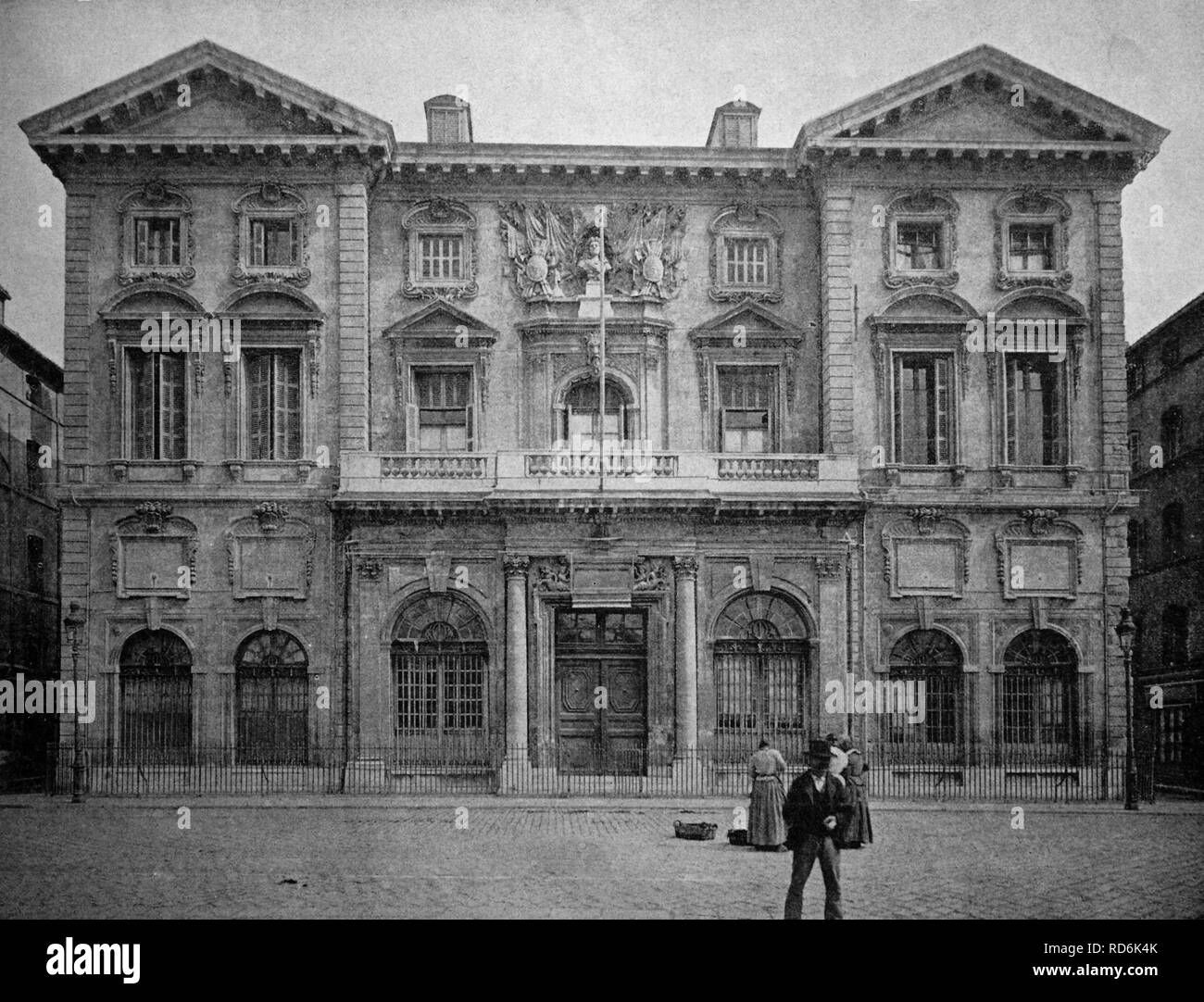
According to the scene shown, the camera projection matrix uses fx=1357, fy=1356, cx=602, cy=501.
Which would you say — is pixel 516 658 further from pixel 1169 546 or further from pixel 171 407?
pixel 1169 546

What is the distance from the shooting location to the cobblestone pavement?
16.0 m

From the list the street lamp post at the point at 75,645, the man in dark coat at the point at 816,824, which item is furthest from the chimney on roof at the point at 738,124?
the man in dark coat at the point at 816,824

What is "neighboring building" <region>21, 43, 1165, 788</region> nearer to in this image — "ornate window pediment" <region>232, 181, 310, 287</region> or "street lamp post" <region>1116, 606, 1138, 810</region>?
"ornate window pediment" <region>232, 181, 310, 287</region>

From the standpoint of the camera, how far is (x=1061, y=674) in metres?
30.8

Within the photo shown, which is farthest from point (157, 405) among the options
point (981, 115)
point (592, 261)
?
point (981, 115)

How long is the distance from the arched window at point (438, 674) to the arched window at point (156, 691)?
4.53m

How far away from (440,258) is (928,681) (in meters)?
15.0

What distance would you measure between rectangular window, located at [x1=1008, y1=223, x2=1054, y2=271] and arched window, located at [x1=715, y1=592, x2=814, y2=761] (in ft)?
31.6

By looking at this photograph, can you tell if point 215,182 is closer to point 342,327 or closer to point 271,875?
point 342,327

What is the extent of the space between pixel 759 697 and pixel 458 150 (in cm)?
1437

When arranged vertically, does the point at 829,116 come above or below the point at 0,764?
above

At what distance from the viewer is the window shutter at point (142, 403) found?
29891 millimetres

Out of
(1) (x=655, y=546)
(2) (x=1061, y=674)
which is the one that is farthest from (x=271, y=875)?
(2) (x=1061, y=674)

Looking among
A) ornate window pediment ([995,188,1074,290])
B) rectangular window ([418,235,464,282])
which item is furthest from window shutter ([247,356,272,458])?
ornate window pediment ([995,188,1074,290])
